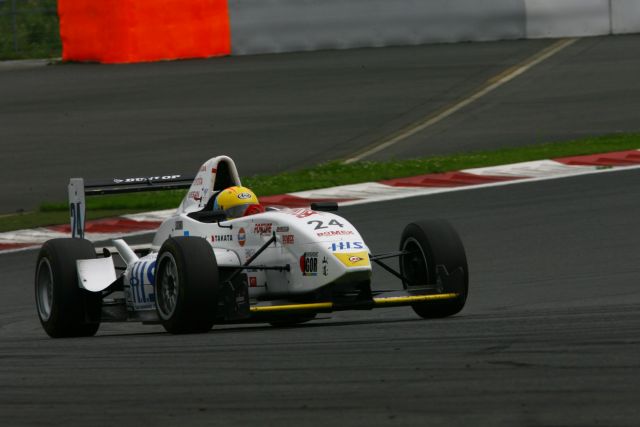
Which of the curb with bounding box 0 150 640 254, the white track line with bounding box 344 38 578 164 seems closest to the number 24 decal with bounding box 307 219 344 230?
the curb with bounding box 0 150 640 254

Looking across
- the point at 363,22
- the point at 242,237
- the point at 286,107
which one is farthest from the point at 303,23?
the point at 242,237

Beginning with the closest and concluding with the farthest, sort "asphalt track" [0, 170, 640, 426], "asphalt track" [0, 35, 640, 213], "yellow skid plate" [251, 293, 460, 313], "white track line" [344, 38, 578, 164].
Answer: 1. "asphalt track" [0, 170, 640, 426]
2. "yellow skid plate" [251, 293, 460, 313]
3. "asphalt track" [0, 35, 640, 213]
4. "white track line" [344, 38, 578, 164]

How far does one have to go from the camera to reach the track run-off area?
680 centimetres

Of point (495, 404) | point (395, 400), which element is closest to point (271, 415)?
point (395, 400)

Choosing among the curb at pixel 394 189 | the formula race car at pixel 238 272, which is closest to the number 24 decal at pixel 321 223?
the formula race car at pixel 238 272

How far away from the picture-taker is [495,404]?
637cm

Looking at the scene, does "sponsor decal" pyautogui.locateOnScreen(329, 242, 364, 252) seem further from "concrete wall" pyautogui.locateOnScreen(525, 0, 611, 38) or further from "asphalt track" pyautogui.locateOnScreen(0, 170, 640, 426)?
"concrete wall" pyautogui.locateOnScreen(525, 0, 611, 38)

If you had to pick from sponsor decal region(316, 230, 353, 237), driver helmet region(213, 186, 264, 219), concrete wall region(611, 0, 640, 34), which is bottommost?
sponsor decal region(316, 230, 353, 237)

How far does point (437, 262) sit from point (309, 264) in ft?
3.20

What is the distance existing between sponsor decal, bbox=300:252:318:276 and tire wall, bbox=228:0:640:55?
19.0m

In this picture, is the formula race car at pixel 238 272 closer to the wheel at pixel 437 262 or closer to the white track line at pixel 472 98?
the wheel at pixel 437 262

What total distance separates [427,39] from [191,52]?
190 inches

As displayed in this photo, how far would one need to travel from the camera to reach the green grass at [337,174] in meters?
18.1

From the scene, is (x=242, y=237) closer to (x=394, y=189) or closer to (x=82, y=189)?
(x=82, y=189)
